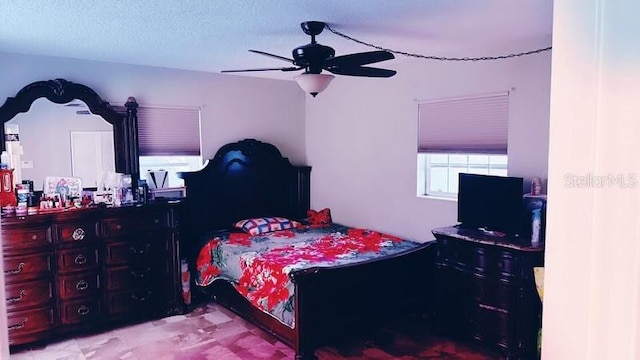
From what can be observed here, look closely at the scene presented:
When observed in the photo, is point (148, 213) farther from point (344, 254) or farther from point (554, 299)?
point (554, 299)

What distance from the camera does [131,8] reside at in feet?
8.16

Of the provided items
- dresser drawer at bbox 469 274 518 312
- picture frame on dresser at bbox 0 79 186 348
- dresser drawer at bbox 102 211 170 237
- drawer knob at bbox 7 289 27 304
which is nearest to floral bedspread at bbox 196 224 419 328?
picture frame on dresser at bbox 0 79 186 348

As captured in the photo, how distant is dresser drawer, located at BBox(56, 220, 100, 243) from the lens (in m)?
3.58

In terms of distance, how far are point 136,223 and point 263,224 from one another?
1301 millimetres

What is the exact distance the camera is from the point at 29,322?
11.3 ft

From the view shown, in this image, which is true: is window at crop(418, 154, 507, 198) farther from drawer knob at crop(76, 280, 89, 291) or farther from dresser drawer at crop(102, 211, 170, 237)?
drawer knob at crop(76, 280, 89, 291)

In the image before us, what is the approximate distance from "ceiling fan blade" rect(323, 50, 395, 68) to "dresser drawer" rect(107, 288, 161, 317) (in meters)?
2.65

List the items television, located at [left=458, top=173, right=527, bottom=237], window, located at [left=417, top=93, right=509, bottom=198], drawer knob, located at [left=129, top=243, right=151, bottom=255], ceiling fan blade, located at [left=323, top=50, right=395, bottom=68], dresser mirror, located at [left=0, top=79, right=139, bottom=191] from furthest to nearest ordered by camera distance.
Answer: drawer knob, located at [left=129, top=243, right=151, bottom=255], dresser mirror, located at [left=0, top=79, right=139, bottom=191], window, located at [left=417, top=93, right=509, bottom=198], television, located at [left=458, top=173, right=527, bottom=237], ceiling fan blade, located at [left=323, top=50, right=395, bottom=68]

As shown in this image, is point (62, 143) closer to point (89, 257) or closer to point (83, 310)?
point (89, 257)

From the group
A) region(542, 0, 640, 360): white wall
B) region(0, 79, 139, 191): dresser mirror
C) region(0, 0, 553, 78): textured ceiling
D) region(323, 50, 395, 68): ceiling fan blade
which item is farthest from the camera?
region(0, 79, 139, 191): dresser mirror

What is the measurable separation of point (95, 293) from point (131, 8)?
2454mm

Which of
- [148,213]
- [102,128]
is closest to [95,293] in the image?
[148,213]

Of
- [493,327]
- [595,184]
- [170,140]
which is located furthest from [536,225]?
[170,140]

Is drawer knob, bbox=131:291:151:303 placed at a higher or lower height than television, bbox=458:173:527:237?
lower
